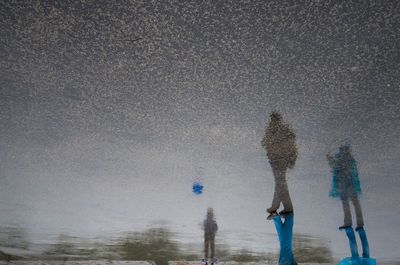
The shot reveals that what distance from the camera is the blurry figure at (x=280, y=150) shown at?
4.72m

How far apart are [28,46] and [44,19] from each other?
58 centimetres

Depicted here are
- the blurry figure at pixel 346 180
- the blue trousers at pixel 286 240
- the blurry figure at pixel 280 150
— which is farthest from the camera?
the blurry figure at pixel 346 180

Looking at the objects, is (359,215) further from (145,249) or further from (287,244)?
(145,249)

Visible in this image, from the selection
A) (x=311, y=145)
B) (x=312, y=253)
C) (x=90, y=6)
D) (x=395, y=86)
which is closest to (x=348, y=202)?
(x=311, y=145)

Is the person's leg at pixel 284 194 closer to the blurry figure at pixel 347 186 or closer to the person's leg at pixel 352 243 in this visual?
the blurry figure at pixel 347 186

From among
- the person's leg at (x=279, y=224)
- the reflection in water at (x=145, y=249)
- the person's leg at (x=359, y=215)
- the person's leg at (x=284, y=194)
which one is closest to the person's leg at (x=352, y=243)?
the person's leg at (x=359, y=215)

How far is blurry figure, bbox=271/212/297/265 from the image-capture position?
14.3ft

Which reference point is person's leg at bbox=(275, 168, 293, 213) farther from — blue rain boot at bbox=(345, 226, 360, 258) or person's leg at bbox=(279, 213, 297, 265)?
blue rain boot at bbox=(345, 226, 360, 258)

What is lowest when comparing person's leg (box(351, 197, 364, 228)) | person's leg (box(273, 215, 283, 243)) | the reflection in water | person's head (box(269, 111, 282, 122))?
the reflection in water

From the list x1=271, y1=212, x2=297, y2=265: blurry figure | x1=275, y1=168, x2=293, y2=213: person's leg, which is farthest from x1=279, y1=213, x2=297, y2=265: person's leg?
x1=275, y1=168, x2=293, y2=213: person's leg

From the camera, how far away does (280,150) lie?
5.59 m

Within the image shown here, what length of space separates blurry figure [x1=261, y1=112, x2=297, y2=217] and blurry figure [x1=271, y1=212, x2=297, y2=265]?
0.48 ft

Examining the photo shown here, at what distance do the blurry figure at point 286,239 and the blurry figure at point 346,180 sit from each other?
2.27 metres

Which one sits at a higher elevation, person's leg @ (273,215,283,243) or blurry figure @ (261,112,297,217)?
blurry figure @ (261,112,297,217)
